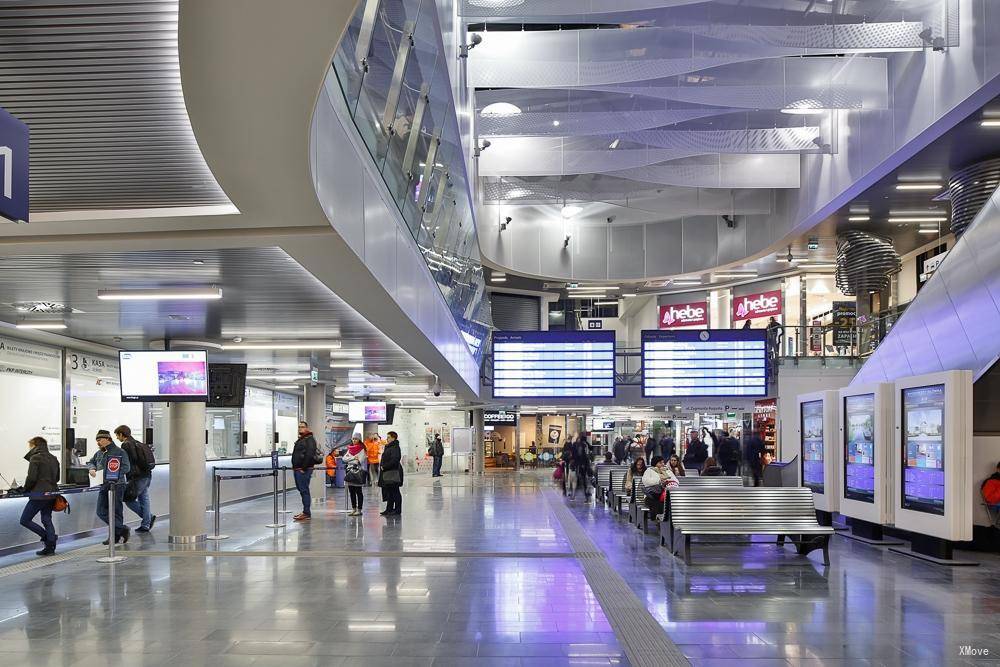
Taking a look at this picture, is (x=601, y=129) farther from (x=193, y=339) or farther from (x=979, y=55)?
(x=193, y=339)

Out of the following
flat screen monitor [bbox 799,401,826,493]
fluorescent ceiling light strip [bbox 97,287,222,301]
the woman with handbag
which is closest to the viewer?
fluorescent ceiling light strip [bbox 97,287,222,301]

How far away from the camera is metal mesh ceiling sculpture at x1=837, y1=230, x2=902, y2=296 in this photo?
22594 mm

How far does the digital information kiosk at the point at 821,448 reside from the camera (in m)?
15.0

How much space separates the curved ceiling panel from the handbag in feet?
40.9

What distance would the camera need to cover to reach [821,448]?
1566cm

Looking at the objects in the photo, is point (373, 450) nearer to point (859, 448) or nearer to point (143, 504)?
point (143, 504)

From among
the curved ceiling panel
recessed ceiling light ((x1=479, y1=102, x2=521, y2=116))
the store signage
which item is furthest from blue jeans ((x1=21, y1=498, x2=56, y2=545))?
the store signage

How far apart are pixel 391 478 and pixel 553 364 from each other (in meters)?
5.93

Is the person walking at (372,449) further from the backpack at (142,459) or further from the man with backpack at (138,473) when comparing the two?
the backpack at (142,459)

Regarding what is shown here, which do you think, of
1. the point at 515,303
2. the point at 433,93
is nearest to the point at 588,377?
the point at 433,93

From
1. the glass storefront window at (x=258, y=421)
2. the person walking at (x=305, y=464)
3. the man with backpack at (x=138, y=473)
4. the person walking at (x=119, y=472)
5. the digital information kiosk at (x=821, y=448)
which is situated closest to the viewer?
the person walking at (x=119, y=472)

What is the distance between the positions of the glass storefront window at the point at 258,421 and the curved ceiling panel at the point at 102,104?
68.5 feet

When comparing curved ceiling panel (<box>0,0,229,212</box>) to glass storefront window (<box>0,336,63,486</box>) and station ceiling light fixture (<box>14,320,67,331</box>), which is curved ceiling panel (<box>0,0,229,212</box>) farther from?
glass storefront window (<box>0,336,63,486</box>)

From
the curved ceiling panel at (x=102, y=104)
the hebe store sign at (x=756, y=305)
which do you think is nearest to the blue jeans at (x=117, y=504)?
the curved ceiling panel at (x=102, y=104)
